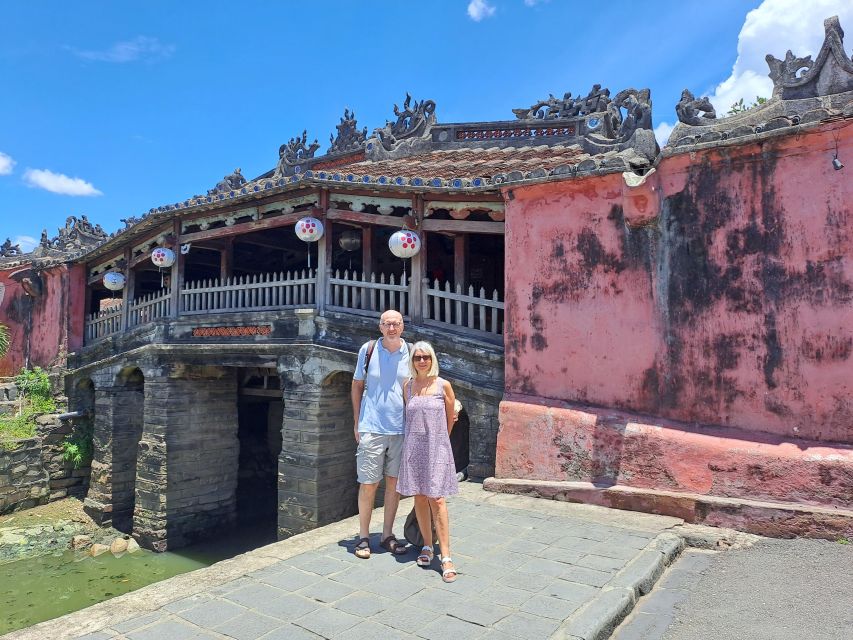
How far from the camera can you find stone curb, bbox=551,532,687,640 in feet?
10.4

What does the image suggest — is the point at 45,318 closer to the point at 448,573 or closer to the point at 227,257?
the point at 227,257

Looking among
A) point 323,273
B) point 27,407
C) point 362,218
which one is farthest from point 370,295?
point 27,407

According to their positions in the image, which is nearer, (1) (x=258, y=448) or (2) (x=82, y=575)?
(2) (x=82, y=575)

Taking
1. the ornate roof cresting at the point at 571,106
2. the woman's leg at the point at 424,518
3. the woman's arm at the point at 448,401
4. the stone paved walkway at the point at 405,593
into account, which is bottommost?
the stone paved walkway at the point at 405,593

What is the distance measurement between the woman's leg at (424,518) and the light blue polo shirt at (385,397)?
559 millimetres

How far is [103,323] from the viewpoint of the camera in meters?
13.6

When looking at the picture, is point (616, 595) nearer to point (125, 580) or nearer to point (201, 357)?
point (201, 357)

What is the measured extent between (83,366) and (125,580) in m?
5.58

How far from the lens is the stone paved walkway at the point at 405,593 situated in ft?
10.5

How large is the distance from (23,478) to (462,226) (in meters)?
11.2

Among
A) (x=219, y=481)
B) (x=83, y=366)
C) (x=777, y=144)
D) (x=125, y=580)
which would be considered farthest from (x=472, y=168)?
(x=83, y=366)

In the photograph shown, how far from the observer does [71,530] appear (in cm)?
1169

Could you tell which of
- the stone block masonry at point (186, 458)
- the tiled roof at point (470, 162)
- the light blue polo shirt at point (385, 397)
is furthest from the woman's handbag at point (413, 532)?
the stone block masonry at point (186, 458)

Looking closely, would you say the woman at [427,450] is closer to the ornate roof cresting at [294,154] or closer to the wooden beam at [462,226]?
the wooden beam at [462,226]
